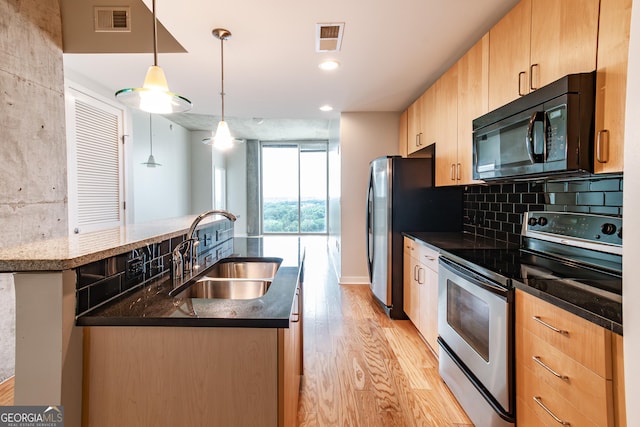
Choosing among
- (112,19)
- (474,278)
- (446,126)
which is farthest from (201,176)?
(474,278)

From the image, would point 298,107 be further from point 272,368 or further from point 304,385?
point 272,368

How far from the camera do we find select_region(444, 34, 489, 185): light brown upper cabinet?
2.17 m

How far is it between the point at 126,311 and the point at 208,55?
231 cm

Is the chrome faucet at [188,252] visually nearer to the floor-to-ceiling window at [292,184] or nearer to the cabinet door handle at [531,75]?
→ the cabinet door handle at [531,75]

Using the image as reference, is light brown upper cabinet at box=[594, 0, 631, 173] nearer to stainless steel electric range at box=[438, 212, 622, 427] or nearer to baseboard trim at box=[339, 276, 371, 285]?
stainless steel electric range at box=[438, 212, 622, 427]

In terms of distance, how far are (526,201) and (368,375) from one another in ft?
5.21

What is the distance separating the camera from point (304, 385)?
216 centimetres

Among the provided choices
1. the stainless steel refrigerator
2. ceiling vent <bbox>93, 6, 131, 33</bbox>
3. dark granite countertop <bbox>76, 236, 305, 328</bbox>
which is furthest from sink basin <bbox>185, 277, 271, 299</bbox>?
ceiling vent <bbox>93, 6, 131, 33</bbox>

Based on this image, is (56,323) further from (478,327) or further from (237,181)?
(237,181)

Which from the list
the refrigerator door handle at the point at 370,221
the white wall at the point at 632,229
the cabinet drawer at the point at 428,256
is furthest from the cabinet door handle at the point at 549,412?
the refrigerator door handle at the point at 370,221

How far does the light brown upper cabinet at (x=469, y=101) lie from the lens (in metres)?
2.17

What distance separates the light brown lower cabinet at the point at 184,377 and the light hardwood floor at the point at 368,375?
996 millimetres

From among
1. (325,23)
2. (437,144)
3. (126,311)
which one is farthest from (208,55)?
(126,311)

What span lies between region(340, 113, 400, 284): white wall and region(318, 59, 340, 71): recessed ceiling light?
1571mm
